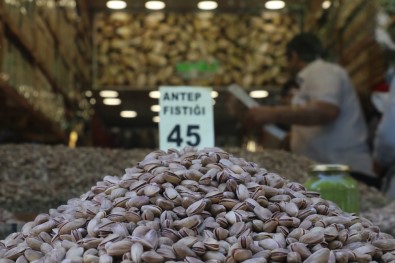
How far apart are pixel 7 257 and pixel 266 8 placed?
4.90 metres

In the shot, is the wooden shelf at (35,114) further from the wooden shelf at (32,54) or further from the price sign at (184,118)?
the price sign at (184,118)

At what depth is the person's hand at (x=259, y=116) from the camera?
388 cm

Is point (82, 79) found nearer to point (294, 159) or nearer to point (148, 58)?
point (148, 58)

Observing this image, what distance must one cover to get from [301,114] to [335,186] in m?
1.80

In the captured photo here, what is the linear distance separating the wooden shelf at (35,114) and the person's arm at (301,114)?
1.08 m

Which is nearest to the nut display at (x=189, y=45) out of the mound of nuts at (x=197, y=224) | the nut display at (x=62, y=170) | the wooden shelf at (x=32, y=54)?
the wooden shelf at (x=32, y=54)

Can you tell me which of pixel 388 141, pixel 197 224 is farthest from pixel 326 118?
pixel 197 224

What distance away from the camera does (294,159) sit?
3.40 metres

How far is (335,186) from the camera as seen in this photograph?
2.12 m

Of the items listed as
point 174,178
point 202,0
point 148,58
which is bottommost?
point 174,178

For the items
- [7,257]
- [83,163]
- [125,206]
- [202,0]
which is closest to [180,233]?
[125,206]

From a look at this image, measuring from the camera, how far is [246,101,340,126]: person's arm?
3.89 m

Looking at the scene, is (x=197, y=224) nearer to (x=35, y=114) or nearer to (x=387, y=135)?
(x=387, y=135)

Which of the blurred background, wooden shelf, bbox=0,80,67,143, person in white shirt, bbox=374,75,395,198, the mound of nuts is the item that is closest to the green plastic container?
the mound of nuts
